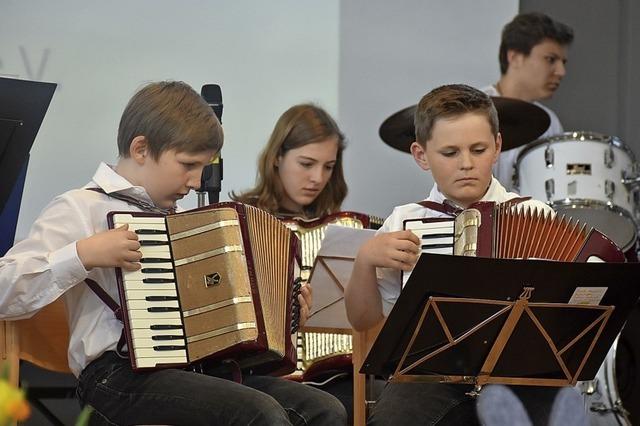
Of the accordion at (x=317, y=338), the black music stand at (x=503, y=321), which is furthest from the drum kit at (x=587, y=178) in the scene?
the black music stand at (x=503, y=321)

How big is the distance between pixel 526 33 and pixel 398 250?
2289 millimetres

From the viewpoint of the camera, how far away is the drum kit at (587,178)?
355cm

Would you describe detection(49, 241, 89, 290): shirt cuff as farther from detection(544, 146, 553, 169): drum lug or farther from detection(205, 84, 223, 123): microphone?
detection(544, 146, 553, 169): drum lug

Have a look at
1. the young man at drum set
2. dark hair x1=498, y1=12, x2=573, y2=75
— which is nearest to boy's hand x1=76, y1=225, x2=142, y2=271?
the young man at drum set

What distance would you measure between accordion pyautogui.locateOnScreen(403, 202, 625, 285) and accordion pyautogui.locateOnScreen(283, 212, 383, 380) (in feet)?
2.42

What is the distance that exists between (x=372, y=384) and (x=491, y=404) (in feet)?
6.88

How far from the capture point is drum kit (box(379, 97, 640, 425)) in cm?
355

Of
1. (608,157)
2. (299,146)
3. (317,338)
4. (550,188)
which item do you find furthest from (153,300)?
(608,157)

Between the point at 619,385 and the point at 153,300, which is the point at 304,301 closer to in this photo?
the point at 153,300

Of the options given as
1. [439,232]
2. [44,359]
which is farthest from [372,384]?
[44,359]

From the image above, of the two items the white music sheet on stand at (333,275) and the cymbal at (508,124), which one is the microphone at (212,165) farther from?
the cymbal at (508,124)

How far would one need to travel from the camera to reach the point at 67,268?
2.02 metres

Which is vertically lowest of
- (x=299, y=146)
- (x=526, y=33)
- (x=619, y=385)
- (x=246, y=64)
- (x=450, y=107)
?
(x=619, y=385)

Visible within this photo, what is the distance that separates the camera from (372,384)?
2779mm
